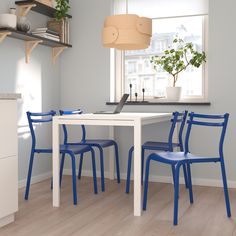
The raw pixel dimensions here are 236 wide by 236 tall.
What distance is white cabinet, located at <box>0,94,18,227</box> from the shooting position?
2641mm

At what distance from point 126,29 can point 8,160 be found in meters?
1.32

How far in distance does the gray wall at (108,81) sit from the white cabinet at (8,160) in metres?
1.81

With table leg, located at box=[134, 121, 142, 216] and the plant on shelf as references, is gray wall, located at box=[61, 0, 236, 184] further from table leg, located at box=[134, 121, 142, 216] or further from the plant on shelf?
table leg, located at box=[134, 121, 142, 216]

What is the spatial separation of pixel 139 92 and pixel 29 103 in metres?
1.22

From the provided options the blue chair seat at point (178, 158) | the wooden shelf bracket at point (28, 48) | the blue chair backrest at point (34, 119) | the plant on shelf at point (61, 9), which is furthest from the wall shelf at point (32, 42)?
the blue chair seat at point (178, 158)

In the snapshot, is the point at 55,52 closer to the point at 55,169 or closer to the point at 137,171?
the point at 55,169

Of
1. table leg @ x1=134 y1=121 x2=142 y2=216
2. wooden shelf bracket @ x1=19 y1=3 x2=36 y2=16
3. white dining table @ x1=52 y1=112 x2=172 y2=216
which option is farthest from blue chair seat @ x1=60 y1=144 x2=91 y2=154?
wooden shelf bracket @ x1=19 y1=3 x2=36 y2=16

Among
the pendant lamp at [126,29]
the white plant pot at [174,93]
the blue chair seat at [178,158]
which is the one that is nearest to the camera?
the blue chair seat at [178,158]

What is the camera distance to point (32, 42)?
3992 millimetres

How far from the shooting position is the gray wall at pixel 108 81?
156 inches

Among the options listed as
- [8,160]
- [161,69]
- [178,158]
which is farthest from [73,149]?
[161,69]

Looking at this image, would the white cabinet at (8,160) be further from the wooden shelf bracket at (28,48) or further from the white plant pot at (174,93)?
the white plant pot at (174,93)

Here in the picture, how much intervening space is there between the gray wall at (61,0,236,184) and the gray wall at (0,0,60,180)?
0.24 meters

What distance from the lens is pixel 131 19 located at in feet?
10.3
